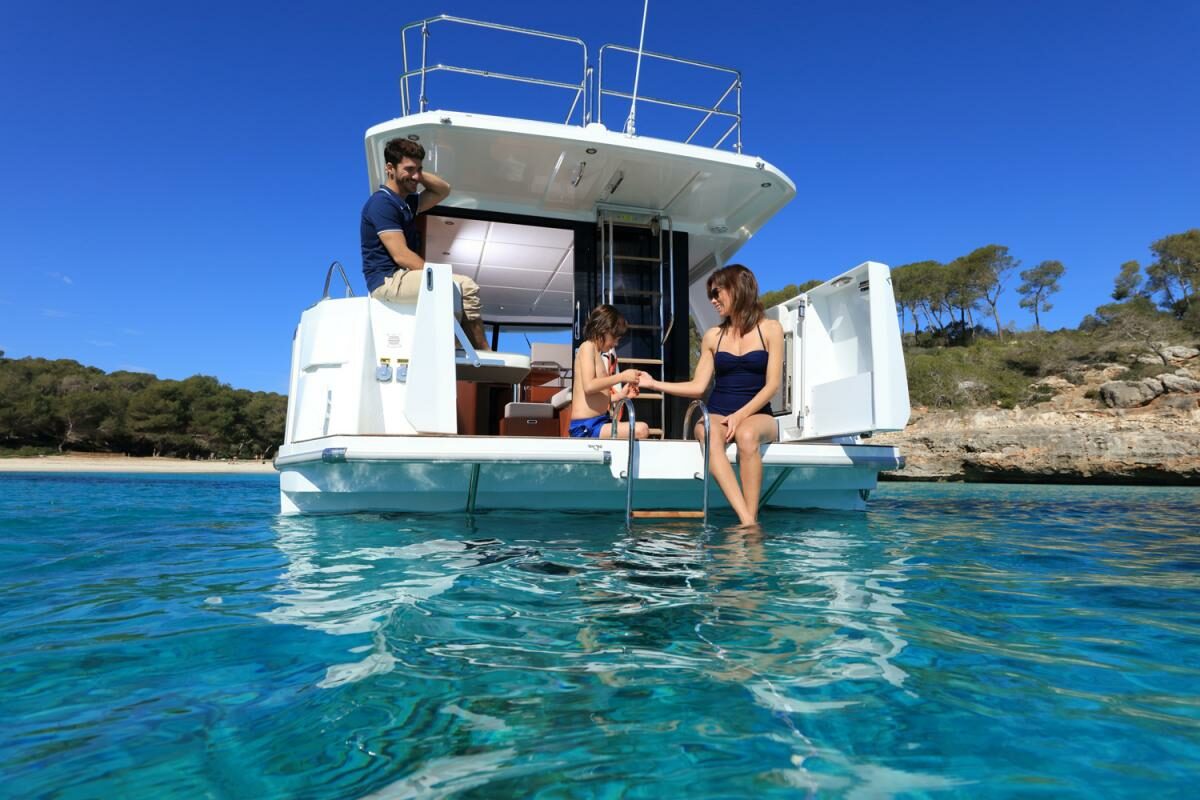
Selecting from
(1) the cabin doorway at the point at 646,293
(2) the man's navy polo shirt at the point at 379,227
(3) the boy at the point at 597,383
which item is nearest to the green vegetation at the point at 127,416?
(1) the cabin doorway at the point at 646,293

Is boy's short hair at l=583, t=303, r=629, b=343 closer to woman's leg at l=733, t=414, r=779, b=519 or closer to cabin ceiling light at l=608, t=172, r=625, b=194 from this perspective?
woman's leg at l=733, t=414, r=779, b=519

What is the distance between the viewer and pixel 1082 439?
15.0m

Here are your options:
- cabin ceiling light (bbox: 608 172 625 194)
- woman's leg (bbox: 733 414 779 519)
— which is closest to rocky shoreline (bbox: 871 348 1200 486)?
cabin ceiling light (bbox: 608 172 625 194)

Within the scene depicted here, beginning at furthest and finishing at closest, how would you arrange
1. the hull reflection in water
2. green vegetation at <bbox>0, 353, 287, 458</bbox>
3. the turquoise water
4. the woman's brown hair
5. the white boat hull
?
1. green vegetation at <bbox>0, 353, 287, 458</bbox>
2. the woman's brown hair
3. the white boat hull
4. the hull reflection in water
5. the turquoise water

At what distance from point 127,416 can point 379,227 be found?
38530mm

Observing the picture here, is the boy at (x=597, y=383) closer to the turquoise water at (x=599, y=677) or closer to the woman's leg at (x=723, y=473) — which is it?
the woman's leg at (x=723, y=473)

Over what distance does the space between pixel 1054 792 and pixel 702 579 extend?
134 cm

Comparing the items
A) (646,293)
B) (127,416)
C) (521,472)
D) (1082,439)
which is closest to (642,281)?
(646,293)

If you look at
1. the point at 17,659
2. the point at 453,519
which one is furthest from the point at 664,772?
the point at 453,519

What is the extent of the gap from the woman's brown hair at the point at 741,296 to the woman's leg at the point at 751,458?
579 millimetres

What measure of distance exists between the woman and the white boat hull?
0.21 m

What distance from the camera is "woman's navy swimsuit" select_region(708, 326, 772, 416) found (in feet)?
12.5

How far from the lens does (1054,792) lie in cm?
88

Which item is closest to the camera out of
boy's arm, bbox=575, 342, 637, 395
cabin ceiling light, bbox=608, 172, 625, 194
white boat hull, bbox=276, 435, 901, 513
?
white boat hull, bbox=276, 435, 901, 513
